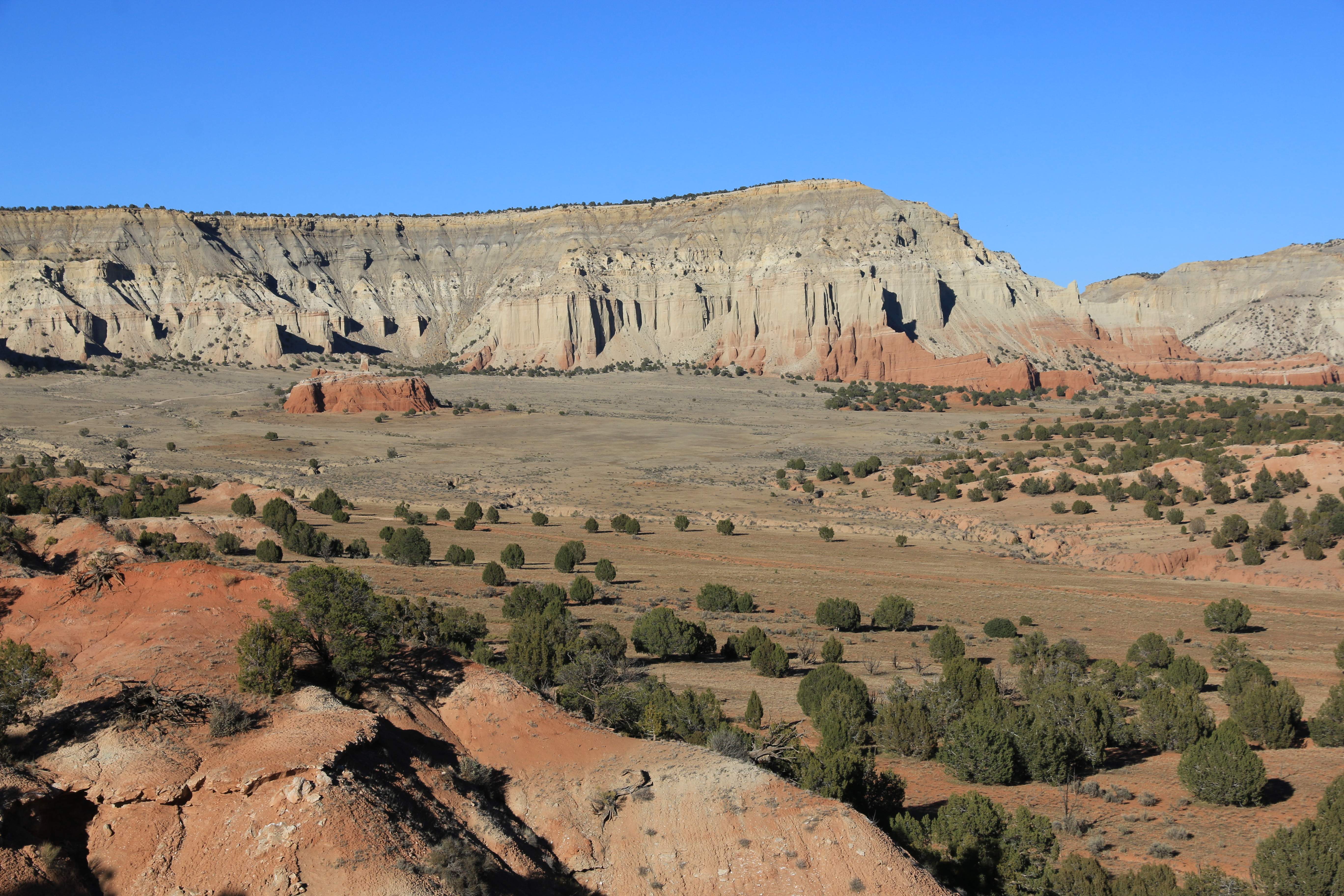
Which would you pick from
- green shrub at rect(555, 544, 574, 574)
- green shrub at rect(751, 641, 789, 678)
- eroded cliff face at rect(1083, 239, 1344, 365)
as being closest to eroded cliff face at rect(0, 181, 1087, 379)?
eroded cliff face at rect(1083, 239, 1344, 365)

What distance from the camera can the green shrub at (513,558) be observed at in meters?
31.6

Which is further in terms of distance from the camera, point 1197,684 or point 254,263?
point 254,263

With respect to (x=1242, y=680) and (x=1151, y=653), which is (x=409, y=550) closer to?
(x=1151, y=653)

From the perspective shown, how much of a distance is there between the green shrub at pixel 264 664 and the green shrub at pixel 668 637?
11.3m

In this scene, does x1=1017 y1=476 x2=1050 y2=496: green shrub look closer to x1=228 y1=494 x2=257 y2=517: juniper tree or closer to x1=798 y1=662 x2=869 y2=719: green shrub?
x1=798 y1=662 x2=869 y2=719: green shrub

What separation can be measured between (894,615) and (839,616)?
4.92 ft

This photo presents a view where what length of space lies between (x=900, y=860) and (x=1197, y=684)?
13.2 m

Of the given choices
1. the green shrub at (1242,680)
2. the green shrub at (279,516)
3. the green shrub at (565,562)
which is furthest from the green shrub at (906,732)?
the green shrub at (279,516)

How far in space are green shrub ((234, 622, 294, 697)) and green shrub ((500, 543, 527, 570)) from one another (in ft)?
67.4

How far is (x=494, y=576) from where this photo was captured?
92.0ft

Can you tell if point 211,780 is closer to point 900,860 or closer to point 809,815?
point 809,815

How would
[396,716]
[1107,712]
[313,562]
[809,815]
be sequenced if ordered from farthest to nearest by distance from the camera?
[313,562] < [1107,712] < [396,716] < [809,815]

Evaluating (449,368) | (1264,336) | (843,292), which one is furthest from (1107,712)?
(1264,336)

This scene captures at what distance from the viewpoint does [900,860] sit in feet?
30.8
